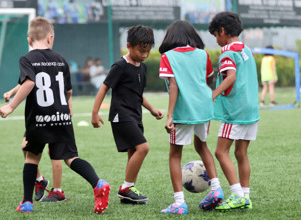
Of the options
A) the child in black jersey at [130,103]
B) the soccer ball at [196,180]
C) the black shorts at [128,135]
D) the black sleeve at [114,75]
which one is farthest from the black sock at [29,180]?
the soccer ball at [196,180]

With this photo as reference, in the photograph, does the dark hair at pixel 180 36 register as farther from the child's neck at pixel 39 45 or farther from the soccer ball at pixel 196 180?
the soccer ball at pixel 196 180

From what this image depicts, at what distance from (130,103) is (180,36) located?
742 mm

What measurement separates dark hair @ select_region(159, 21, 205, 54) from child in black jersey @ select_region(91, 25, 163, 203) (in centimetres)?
33

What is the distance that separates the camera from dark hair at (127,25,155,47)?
448 cm

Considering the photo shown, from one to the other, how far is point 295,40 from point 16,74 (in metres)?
16.5

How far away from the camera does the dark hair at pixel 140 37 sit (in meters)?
4.48

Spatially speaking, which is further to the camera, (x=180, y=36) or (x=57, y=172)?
(x=57, y=172)

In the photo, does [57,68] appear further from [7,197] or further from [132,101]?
[7,197]

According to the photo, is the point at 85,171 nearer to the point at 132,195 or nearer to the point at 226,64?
the point at 132,195

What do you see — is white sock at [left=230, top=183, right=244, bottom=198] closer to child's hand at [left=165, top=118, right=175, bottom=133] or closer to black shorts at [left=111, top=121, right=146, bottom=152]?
child's hand at [left=165, top=118, right=175, bottom=133]

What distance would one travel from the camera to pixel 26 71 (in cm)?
415

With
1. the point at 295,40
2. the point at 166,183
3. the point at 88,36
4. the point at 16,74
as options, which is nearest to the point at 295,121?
the point at 166,183

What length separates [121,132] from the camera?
4605 mm

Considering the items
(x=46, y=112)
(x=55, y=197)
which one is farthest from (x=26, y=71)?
(x=55, y=197)
